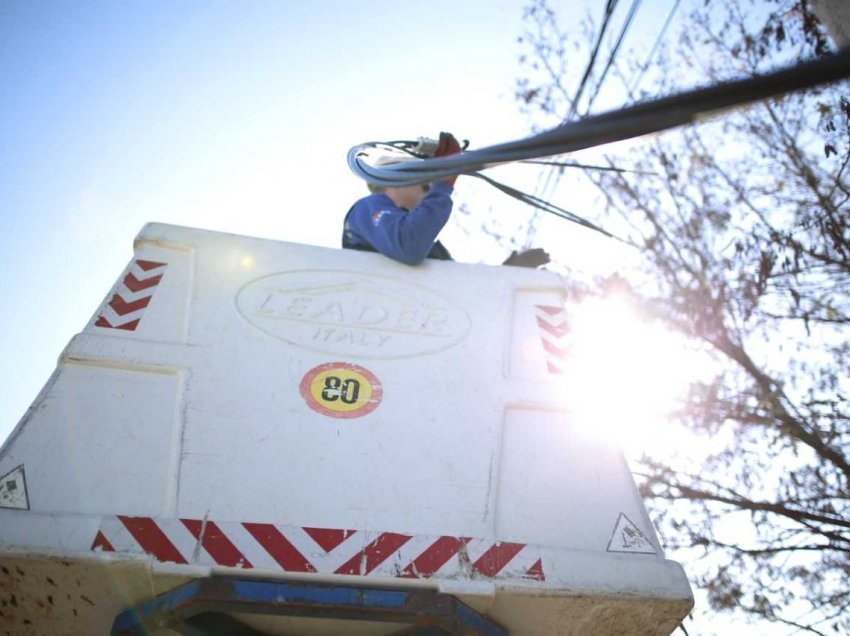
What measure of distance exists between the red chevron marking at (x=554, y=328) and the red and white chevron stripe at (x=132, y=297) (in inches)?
64.9

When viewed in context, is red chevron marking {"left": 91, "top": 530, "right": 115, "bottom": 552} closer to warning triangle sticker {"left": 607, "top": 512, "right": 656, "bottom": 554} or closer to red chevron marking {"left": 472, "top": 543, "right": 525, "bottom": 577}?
red chevron marking {"left": 472, "top": 543, "right": 525, "bottom": 577}

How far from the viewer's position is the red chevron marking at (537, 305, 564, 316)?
3.09 metres

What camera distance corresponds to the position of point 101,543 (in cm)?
205

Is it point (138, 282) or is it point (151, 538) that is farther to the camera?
point (138, 282)

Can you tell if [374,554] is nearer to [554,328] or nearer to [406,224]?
[554,328]

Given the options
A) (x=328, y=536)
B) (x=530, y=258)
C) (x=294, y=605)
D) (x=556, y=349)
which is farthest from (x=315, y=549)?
(x=530, y=258)

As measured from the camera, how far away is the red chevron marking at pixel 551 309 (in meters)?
3.09

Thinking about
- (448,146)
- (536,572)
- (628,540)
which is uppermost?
(448,146)

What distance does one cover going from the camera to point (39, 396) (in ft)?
7.80

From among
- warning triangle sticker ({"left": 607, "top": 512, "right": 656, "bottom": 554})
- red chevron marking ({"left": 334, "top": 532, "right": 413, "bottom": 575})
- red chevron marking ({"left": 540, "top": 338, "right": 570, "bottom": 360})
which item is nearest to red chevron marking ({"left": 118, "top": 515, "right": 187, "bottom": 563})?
red chevron marking ({"left": 334, "top": 532, "right": 413, "bottom": 575})

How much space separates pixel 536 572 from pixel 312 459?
0.84 m

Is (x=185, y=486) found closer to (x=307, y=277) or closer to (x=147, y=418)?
(x=147, y=418)

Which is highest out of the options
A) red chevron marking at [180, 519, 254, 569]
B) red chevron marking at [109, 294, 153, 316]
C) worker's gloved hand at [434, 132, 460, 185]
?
worker's gloved hand at [434, 132, 460, 185]

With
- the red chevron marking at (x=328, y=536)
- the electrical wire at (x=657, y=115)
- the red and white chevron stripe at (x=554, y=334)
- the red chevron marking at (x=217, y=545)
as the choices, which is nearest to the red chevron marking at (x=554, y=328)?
the red and white chevron stripe at (x=554, y=334)
